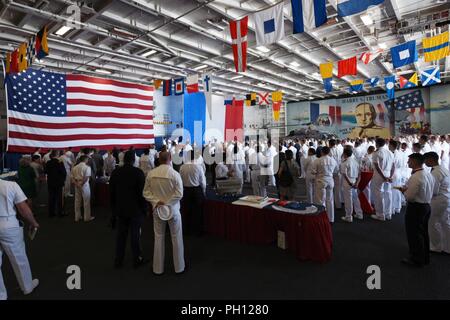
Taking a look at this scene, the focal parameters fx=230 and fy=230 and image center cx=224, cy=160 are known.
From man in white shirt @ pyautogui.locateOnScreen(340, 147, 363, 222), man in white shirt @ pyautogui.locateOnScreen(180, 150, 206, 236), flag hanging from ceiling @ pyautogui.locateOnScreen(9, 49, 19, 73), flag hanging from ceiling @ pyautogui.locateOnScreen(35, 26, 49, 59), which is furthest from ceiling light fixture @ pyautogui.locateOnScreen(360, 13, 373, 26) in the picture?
flag hanging from ceiling @ pyautogui.locateOnScreen(9, 49, 19, 73)

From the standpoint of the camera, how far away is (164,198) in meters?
2.78

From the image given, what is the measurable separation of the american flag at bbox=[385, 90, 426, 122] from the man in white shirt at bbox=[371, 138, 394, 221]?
16733 mm

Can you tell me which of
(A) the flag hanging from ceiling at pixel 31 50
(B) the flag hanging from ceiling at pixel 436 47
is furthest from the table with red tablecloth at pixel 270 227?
(B) the flag hanging from ceiling at pixel 436 47

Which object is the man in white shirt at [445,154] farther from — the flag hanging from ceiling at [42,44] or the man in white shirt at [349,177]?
the flag hanging from ceiling at [42,44]

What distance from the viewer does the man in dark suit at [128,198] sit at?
9.59ft

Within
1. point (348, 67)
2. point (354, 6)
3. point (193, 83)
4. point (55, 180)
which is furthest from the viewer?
point (193, 83)

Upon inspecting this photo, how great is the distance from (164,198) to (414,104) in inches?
830

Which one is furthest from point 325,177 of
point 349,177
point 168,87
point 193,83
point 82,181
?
point 168,87

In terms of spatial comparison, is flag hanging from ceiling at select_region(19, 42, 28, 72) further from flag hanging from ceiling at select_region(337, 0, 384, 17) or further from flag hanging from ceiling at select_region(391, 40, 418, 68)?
flag hanging from ceiling at select_region(391, 40, 418, 68)

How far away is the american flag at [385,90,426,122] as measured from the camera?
1694 cm

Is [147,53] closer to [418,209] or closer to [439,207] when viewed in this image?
[418,209]

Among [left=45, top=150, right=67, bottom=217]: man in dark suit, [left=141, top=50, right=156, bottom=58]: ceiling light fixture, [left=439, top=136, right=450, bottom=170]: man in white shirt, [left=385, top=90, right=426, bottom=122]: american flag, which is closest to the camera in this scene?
[left=45, top=150, right=67, bottom=217]: man in dark suit

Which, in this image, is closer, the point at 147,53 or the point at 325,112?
the point at 147,53

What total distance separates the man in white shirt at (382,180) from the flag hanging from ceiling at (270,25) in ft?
9.73
